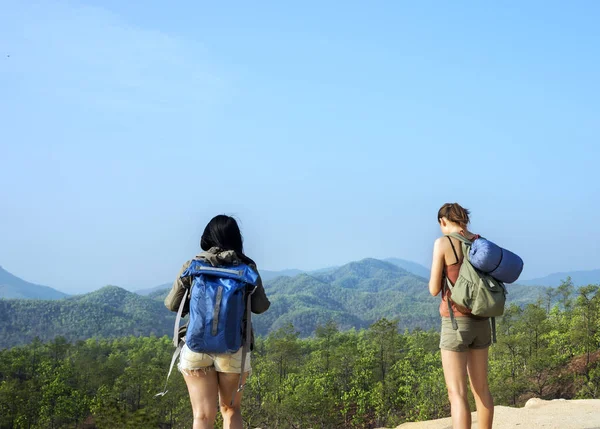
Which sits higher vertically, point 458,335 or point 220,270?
point 220,270

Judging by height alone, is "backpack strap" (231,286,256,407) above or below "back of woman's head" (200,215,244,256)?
below

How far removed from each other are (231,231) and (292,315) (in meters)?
153

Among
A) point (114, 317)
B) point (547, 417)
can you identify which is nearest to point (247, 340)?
point (547, 417)

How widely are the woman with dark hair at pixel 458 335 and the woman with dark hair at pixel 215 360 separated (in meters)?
1.22

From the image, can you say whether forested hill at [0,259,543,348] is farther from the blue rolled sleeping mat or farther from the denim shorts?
the denim shorts

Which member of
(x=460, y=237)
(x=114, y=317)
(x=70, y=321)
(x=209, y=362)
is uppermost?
(x=460, y=237)

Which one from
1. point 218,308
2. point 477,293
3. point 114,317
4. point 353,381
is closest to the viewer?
point 218,308

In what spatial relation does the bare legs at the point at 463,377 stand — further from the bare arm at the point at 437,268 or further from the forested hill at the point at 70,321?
the forested hill at the point at 70,321

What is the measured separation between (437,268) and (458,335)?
458 millimetres

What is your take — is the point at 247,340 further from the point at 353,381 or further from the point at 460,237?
the point at 353,381

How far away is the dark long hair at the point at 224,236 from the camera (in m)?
3.81

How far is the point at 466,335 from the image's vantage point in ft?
13.3

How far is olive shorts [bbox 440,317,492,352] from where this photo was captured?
13.3ft

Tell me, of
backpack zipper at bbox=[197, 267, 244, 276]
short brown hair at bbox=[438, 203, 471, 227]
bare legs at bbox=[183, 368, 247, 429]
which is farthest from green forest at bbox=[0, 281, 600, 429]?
backpack zipper at bbox=[197, 267, 244, 276]
